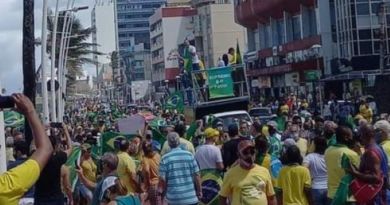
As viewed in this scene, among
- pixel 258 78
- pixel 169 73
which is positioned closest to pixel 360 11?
pixel 258 78

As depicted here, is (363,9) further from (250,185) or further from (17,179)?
(17,179)

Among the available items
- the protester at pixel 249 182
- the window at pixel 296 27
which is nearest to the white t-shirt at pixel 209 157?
the protester at pixel 249 182

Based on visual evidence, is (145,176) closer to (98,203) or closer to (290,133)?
(290,133)

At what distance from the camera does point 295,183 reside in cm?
1070

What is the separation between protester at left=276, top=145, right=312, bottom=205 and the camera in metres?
10.7

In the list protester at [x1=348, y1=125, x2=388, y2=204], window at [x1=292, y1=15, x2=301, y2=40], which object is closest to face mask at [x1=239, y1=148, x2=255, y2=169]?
protester at [x1=348, y1=125, x2=388, y2=204]

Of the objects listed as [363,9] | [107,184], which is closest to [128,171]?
[107,184]

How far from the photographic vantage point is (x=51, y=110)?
3750 centimetres

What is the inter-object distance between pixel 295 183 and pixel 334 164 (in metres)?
0.57

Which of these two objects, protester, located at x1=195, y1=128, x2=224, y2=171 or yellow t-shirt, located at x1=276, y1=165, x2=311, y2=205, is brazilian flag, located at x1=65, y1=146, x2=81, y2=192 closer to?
protester, located at x1=195, y1=128, x2=224, y2=171

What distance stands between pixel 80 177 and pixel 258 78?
66642mm

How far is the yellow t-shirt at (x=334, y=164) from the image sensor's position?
10.9 meters

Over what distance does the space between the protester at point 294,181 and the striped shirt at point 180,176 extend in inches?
70.3

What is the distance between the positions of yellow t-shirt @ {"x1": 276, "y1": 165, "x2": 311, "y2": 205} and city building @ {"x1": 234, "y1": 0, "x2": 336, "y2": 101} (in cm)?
4318
